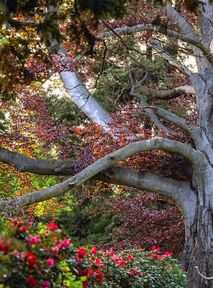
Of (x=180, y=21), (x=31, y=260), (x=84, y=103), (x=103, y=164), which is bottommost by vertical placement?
(x=31, y=260)

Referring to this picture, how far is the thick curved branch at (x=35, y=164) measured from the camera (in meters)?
9.01

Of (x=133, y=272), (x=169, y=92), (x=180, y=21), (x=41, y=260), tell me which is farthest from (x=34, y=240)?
(x=169, y=92)

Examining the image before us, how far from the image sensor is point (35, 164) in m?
9.09

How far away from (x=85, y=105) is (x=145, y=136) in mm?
1602

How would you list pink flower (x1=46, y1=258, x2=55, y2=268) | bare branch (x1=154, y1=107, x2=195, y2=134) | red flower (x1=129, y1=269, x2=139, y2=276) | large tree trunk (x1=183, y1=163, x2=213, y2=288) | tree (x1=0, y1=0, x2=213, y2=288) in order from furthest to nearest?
bare branch (x1=154, y1=107, x2=195, y2=134)
large tree trunk (x1=183, y1=163, x2=213, y2=288)
tree (x1=0, y1=0, x2=213, y2=288)
red flower (x1=129, y1=269, x2=139, y2=276)
pink flower (x1=46, y1=258, x2=55, y2=268)

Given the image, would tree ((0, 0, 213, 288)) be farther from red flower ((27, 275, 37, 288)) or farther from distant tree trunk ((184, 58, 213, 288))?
red flower ((27, 275, 37, 288))

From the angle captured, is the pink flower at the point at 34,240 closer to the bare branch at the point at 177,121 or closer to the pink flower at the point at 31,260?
the pink flower at the point at 31,260

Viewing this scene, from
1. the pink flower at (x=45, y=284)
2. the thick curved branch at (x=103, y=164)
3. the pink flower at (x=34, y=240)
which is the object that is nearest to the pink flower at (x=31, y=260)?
the pink flower at (x=45, y=284)

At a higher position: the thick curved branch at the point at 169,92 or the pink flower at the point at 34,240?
the thick curved branch at the point at 169,92

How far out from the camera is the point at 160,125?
10.9 m

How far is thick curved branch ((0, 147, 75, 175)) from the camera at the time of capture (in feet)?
29.6

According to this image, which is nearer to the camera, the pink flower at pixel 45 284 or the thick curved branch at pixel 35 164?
the pink flower at pixel 45 284

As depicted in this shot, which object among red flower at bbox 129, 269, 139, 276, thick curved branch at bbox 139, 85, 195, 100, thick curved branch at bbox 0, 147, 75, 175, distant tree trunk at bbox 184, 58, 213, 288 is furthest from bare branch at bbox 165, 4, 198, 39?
red flower at bbox 129, 269, 139, 276

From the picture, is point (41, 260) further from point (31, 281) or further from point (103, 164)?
point (103, 164)
